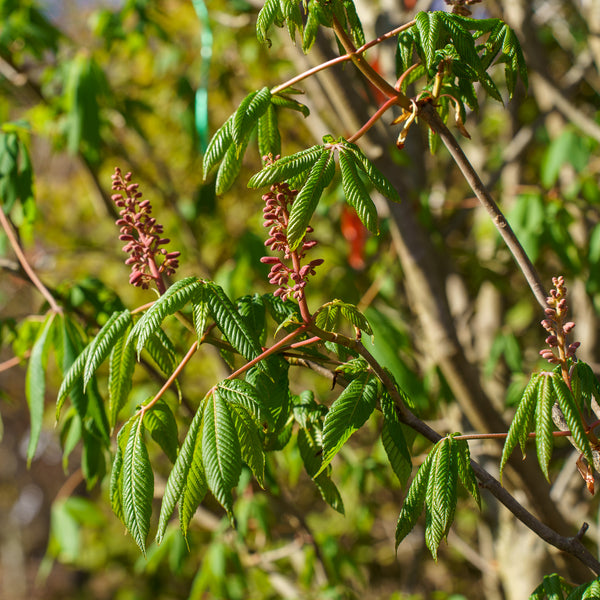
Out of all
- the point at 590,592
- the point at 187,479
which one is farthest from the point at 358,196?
the point at 590,592

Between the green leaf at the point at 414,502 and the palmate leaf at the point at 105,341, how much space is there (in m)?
0.44

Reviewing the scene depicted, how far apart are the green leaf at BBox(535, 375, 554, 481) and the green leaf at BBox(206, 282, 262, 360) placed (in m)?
0.35

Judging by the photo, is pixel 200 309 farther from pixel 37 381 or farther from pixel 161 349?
pixel 37 381

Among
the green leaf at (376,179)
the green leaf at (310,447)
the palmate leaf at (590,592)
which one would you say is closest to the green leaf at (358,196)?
the green leaf at (376,179)

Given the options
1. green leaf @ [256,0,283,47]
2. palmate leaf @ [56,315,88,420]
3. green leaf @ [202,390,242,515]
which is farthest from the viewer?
palmate leaf @ [56,315,88,420]

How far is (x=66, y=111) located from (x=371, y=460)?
1.70 m

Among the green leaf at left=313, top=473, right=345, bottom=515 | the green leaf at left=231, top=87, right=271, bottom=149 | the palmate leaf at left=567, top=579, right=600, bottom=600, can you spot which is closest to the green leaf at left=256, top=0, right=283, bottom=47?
the green leaf at left=231, top=87, right=271, bottom=149

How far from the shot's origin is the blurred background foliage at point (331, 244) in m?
1.79

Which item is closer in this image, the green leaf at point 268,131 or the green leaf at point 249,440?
the green leaf at point 249,440

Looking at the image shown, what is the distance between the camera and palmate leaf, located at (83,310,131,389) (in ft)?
2.77

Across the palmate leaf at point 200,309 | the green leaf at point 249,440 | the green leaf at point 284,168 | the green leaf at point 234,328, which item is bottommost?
the green leaf at point 249,440

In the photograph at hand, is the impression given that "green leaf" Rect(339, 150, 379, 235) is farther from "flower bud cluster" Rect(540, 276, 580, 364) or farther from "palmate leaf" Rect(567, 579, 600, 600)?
"palmate leaf" Rect(567, 579, 600, 600)

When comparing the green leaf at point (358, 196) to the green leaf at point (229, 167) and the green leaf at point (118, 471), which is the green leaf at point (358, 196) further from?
the green leaf at point (118, 471)

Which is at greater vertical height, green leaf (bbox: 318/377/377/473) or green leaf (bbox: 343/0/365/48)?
green leaf (bbox: 343/0/365/48)
